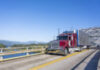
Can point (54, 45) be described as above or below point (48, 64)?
above

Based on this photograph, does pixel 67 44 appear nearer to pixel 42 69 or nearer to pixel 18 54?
pixel 18 54

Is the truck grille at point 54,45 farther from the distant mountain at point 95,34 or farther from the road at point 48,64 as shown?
the distant mountain at point 95,34

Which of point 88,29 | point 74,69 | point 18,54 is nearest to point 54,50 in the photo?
point 18,54

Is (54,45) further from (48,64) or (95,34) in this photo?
(95,34)

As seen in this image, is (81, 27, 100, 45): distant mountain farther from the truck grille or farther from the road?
the road

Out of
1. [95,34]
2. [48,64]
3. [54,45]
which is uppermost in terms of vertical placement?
[95,34]

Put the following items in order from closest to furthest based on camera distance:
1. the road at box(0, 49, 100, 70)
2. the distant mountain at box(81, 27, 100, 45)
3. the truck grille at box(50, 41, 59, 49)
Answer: the road at box(0, 49, 100, 70), the truck grille at box(50, 41, 59, 49), the distant mountain at box(81, 27, 100, 45)

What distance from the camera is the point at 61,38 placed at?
651 inches

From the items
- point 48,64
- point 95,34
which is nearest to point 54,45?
point 48,64

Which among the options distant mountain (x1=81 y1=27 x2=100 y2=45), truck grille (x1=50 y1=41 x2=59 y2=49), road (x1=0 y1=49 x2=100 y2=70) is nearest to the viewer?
road (x1=0 y1=49 x2=100 y2=70)

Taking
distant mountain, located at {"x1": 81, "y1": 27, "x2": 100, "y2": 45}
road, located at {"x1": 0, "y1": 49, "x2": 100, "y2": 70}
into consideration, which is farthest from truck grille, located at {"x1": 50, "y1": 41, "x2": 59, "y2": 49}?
distant mountain, located at {"x1": 81, "y1": 27, "x2": 100, "y2": 45}

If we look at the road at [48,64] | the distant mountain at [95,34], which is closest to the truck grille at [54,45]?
the road at [48,64]

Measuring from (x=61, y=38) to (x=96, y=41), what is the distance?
30.1m

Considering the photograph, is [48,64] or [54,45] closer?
[48,64]
